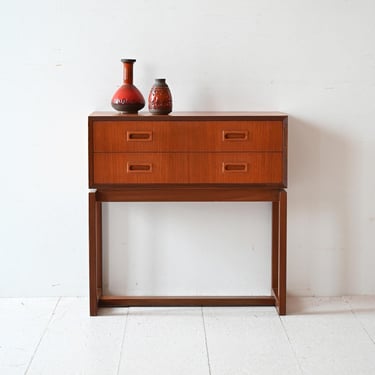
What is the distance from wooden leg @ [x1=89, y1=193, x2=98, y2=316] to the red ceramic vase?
1.33 ft

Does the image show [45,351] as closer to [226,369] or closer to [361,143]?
[226,369]

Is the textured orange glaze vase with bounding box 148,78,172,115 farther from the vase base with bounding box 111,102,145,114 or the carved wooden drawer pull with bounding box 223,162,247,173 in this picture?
the carved wooden drawer pull with bounding box 223,162,247,173

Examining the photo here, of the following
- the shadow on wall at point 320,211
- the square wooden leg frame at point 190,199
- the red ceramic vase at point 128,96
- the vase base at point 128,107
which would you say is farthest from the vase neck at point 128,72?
the shadow on wall at point 320,211

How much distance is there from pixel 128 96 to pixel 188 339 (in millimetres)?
1073

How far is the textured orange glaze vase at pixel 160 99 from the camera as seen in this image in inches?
132

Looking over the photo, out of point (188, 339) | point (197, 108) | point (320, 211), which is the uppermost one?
point (197, 108)

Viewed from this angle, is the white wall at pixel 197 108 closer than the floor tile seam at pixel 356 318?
No

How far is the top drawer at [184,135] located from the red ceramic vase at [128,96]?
0.35 ft

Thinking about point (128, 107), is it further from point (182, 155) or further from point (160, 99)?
point (182, 155)

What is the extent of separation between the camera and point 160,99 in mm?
3352

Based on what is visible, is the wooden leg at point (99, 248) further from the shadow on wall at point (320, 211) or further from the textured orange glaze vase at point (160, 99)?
the shadow on wall at point (320, 211)

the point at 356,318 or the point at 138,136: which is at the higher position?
the point at 138,136

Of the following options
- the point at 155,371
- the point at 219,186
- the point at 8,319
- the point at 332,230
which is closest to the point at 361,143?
the point at 332,230

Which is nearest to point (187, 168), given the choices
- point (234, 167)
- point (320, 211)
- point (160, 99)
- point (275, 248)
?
point (234, 167)
